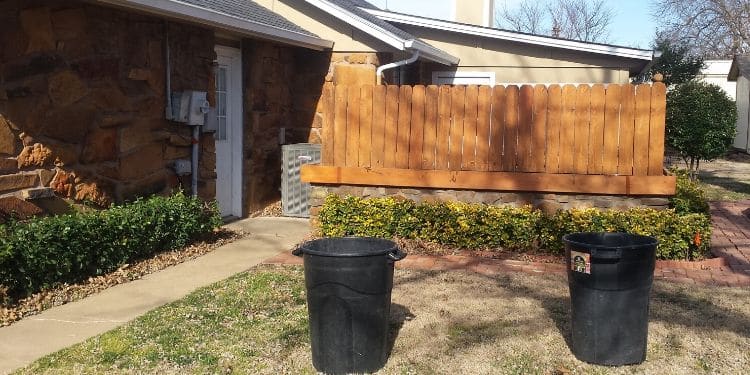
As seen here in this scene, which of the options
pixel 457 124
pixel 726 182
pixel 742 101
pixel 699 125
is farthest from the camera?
pixel 742 101

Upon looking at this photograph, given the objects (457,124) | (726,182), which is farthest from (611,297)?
(726,182)

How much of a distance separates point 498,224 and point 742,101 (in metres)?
22.9

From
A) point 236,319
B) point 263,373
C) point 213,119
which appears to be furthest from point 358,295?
point 213,119

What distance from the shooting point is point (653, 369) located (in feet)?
14.6

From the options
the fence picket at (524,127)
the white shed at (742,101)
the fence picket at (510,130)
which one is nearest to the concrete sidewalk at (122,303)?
the fence picket at (510,130)

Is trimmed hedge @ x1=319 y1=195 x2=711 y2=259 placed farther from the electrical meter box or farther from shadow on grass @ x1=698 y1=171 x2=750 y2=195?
shadow on grass @ x1=698 y1=171 x2=750 y2=195

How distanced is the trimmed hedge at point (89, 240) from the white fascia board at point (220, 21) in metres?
1.97

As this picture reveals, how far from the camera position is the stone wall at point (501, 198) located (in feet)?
25.1

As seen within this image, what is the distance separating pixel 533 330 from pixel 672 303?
1.49 m

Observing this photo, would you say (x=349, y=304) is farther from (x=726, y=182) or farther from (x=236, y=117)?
(x=726, y=182)

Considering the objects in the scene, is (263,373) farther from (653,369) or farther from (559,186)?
(559,186)

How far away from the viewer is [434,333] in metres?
5.13

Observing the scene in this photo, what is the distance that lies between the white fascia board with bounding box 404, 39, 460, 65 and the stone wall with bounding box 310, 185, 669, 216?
8.96 ft

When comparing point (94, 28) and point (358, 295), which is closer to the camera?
point (358, 295)
